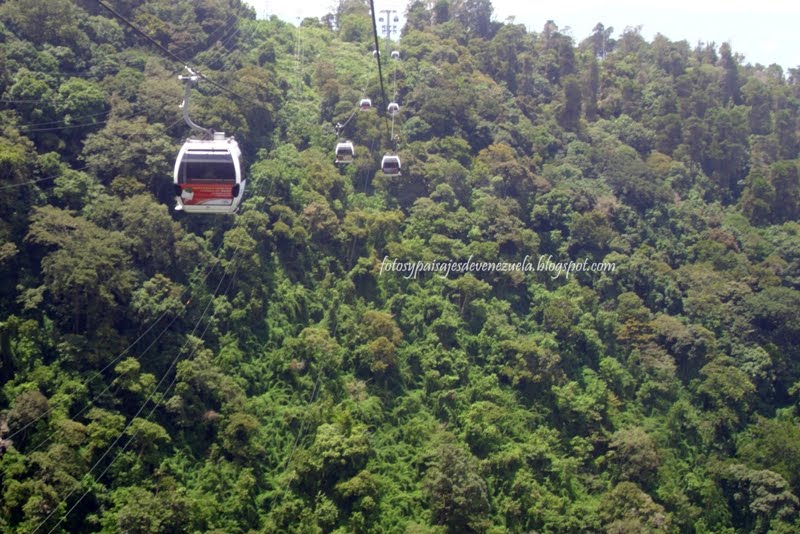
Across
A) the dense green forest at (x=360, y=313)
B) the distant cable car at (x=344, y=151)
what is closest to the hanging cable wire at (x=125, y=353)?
the dense green forest at (x=360, y=313)

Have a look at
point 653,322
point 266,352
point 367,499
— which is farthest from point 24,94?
Answer: point 653,322

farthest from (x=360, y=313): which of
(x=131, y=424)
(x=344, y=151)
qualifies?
(x=131, y=424)

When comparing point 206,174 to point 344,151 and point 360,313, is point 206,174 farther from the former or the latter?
point 344,151

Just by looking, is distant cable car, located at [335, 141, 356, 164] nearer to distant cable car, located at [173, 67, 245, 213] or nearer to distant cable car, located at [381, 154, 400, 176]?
distant cable car, located at [381, 154, 400, 176]

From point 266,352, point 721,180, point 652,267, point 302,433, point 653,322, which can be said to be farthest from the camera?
point 721,180

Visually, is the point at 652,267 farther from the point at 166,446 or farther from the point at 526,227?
the point at 166,446

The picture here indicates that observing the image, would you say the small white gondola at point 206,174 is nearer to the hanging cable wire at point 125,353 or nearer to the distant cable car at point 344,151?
the hanging cable wire at point 125,353
